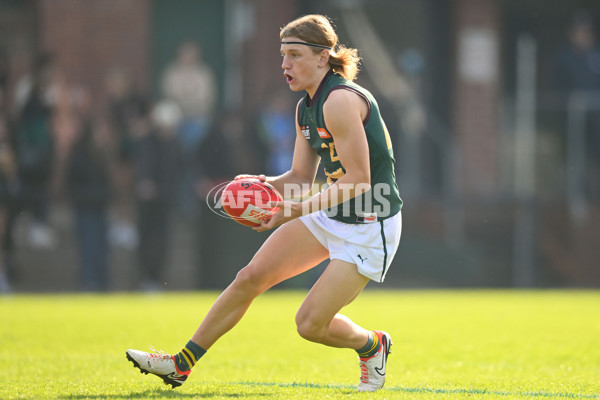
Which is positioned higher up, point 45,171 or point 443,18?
point 443,18

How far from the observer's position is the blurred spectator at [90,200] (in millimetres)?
13516

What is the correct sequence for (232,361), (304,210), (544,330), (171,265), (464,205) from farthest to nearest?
(464,205) < (171,265) < (544,330) < (232,361) < (304,210)

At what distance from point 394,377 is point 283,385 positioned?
90 cm

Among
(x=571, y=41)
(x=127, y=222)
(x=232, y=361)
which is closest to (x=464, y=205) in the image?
(x=571, y=41)

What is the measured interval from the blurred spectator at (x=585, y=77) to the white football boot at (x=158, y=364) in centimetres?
1159

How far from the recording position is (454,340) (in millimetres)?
8625

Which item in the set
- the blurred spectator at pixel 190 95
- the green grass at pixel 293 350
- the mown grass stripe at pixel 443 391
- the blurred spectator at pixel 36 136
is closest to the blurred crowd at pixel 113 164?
the blurred spectator at pixel 36 136

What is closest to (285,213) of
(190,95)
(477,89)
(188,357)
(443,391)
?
(188,357)

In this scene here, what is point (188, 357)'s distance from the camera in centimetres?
574

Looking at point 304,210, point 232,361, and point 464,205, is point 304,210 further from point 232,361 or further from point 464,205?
point 464,205

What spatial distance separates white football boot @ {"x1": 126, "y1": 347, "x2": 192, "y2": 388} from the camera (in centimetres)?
568

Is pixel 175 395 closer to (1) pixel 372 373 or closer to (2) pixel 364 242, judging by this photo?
(1) pixel 372 373

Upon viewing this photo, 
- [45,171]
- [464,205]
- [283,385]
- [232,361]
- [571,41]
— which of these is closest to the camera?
[283,385]

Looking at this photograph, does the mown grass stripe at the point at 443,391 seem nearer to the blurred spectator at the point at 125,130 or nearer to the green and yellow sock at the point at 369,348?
the green and yellow sock at the point at 369,348
